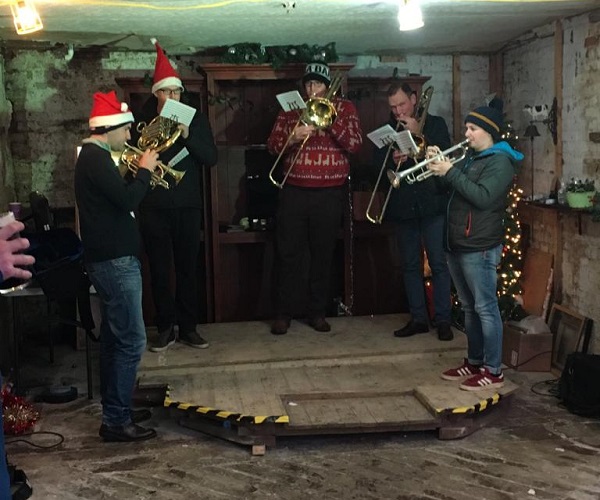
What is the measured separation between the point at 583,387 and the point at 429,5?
2285 mm

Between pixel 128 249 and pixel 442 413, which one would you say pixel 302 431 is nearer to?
pixel 442 413

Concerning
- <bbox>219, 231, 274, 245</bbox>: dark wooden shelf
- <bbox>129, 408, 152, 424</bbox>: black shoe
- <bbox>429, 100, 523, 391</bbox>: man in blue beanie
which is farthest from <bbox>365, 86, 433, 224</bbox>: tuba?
<bbox>129, 408, 152, 424</bbox>: black shoe

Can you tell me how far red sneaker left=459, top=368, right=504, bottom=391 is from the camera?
3938 mm

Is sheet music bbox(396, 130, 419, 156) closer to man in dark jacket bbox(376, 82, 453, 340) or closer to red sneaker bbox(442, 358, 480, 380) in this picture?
man in dark jacket bbox(376, 82, 453, 340)

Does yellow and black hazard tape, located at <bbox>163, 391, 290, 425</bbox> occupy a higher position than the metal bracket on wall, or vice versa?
the metal bracket on wall

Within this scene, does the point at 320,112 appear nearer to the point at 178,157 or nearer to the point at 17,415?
the point at 178,157

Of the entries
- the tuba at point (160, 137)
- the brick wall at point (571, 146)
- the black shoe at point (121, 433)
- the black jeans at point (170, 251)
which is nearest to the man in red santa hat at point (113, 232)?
the black shoe at point (121, 433)

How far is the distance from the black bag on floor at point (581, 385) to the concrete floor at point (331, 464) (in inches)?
2.6

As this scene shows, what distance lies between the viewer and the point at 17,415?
389cm

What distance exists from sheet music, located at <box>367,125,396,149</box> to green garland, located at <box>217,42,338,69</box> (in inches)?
42.6

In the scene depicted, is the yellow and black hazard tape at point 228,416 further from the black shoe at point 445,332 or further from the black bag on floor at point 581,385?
the black bag on floor at point 581,385

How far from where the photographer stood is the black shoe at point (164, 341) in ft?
15.0

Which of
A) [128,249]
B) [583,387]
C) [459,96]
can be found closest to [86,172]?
[128,249]

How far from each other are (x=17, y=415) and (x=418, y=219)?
2.64 metres
